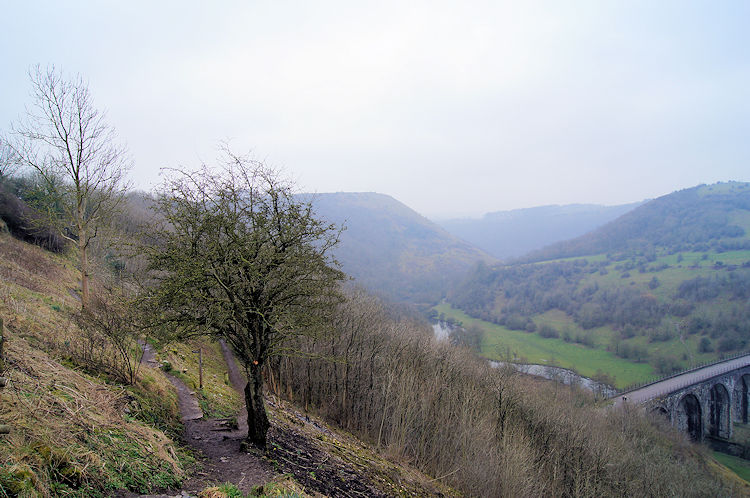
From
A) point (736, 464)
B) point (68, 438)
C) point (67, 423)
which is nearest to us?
point (68, 438)

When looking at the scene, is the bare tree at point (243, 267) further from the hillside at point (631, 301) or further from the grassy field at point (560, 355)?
the hillside at point (631, 301)

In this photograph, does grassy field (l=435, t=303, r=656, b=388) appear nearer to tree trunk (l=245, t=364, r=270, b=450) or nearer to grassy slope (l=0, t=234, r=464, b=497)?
tree trunk (l=245, t=364, r=270, b=450)

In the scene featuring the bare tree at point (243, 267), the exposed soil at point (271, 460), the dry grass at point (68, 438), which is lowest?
the exposed soil at point (271, 460)

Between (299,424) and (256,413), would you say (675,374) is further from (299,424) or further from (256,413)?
(256,413)

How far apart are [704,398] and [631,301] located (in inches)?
2452

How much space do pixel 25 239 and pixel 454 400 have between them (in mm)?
31852

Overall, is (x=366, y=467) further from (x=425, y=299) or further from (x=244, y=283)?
(x=425, y=299)

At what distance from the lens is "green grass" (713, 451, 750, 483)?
Result: 51.6 m

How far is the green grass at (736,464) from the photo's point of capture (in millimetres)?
51625

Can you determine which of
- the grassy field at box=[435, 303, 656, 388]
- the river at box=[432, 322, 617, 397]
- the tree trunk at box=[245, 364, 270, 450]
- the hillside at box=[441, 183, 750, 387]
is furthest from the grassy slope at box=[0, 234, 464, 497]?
the hillside at box=[441, 183, 750, 387]

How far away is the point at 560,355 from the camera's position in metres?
96.4

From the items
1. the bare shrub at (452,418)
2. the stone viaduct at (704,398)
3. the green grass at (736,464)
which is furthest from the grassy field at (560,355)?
the bare shrub at (452,418)

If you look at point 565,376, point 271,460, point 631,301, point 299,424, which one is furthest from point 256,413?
point 631,301

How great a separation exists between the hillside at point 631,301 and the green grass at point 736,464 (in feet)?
56.6
